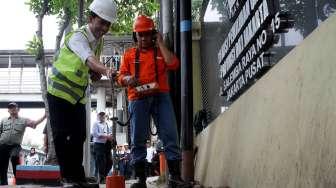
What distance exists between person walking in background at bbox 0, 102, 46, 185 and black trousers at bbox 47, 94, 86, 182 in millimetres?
5571

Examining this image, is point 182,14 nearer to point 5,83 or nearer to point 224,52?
point 224,52

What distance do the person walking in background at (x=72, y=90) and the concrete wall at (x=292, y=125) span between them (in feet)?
4.35

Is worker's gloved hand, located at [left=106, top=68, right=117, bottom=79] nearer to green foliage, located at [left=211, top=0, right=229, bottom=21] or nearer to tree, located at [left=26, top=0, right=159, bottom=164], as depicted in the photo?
green foliage, located at [left=211, top=0, right=229, bottom=21]

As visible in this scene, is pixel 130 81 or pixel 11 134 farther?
pixel 11 134

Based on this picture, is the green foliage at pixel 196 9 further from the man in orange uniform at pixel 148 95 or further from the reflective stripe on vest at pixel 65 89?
the reflective stripe on vest at pixel 65 89

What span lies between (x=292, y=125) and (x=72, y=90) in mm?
2289

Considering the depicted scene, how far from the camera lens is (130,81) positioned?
454 cm

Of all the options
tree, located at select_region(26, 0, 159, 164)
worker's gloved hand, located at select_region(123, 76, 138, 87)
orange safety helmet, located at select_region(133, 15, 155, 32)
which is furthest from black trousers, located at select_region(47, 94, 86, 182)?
tree, located at select_region(26, 0, 159, 164)

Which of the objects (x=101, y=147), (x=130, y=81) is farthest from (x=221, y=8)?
(x=101, y=147)

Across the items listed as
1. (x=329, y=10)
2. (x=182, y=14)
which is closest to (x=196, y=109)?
(x=182, y=14)

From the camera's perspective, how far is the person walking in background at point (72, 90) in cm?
433

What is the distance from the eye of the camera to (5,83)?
30.7m

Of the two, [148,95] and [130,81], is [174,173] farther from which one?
[130,81]

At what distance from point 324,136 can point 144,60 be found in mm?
2816
